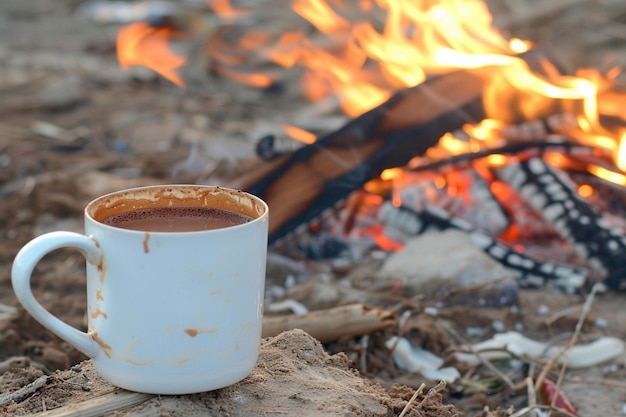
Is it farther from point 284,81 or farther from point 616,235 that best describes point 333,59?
point 284,81

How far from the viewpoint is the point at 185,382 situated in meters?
1.48

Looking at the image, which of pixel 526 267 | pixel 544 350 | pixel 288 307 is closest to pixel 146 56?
pixel 288 307

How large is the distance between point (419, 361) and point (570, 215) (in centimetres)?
121

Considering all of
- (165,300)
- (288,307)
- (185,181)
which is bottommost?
(185,181)

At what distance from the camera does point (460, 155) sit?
375cm

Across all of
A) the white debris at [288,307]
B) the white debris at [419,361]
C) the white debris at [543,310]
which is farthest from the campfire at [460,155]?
the white debris at [419,361]

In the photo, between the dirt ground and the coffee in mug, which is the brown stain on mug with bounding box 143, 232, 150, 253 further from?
the dirt ground

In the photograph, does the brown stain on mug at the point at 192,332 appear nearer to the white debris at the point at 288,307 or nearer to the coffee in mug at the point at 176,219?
the coffee in mug at the point at 176,219

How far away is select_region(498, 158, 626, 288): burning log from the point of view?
11.1 ft

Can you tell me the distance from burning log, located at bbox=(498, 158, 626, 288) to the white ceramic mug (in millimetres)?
2250

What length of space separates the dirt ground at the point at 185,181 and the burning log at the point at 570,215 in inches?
6.2

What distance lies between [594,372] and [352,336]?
2.73 ft

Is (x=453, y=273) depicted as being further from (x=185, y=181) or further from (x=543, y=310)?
(x=185, y=181)

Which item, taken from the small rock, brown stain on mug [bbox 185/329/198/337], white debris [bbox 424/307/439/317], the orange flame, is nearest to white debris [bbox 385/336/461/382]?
white debris [bbox 424/307/439/317]
